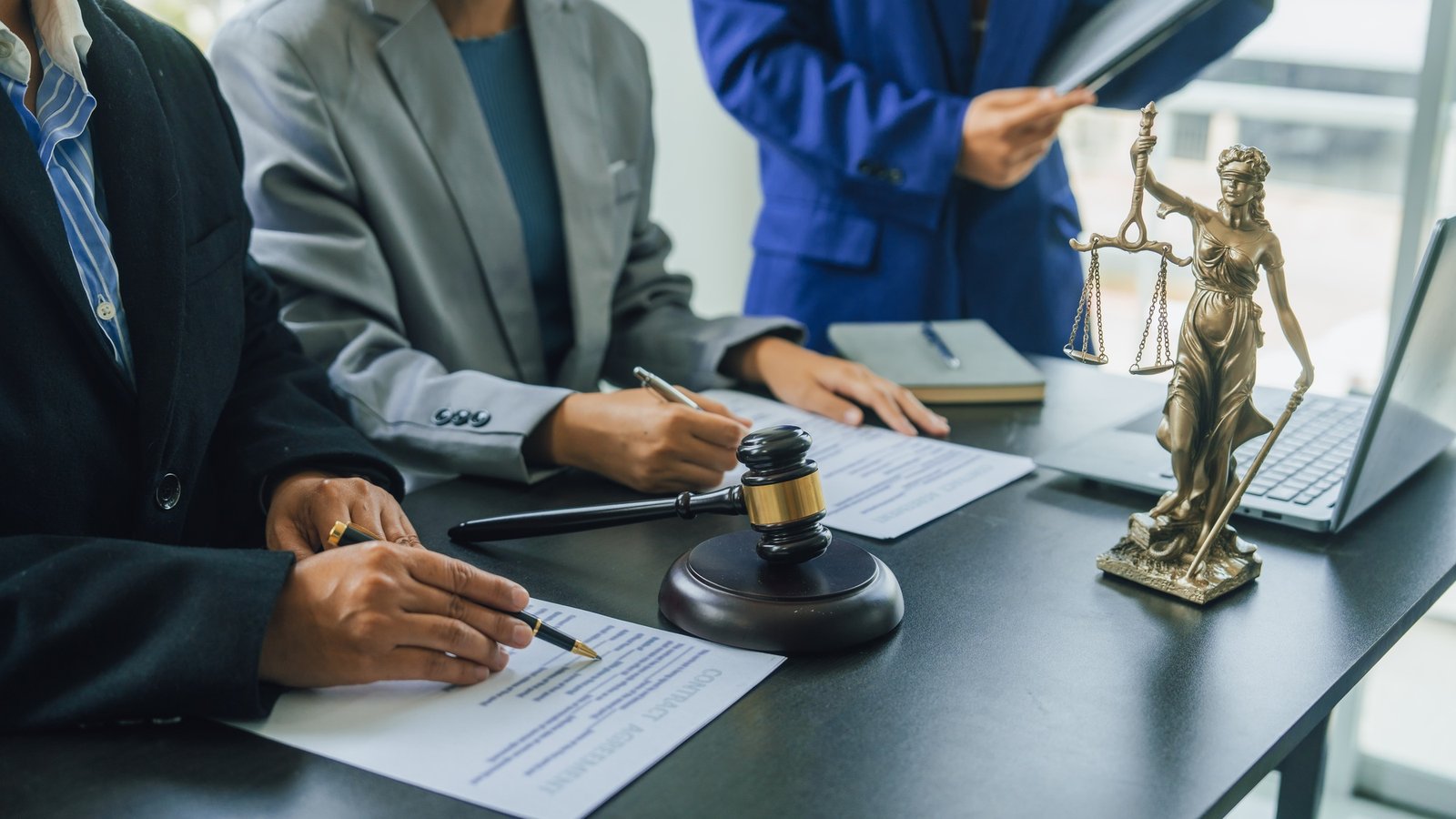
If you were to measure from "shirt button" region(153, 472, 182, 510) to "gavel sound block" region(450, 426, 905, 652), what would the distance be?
1.33 ft

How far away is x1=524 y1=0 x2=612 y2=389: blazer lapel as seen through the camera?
161 cm

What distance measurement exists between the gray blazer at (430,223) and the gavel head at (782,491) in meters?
0.40

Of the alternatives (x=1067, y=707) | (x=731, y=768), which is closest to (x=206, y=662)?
(x=731, y=768)

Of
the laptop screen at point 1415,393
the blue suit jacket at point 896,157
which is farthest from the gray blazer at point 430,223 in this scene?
the laptop screen at point 1415,393

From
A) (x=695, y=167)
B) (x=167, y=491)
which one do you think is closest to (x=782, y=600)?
(x=167, y=491)

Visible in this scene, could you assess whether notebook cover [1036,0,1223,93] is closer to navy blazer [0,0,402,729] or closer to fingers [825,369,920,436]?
fingers [825,369,920,436]

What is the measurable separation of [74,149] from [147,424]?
23 centimetres

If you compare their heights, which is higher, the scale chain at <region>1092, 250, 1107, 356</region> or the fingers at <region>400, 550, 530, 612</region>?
the scale chain at <region>1092, 250, 1107, 356</region>

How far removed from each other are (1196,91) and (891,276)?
5.00 feet

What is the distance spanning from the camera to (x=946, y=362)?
1.59 meters

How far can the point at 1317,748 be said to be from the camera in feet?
4.35

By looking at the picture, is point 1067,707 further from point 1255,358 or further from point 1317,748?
point 1317,748

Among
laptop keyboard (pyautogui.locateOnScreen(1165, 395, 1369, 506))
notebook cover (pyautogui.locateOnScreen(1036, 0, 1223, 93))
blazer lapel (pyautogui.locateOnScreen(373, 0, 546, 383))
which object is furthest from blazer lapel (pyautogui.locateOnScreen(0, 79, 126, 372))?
notebook cover (pyautogui.locateOnScreen(1036, 0, 1223, 93))

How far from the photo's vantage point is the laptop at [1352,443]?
3.33ft
